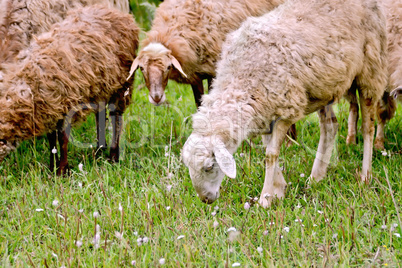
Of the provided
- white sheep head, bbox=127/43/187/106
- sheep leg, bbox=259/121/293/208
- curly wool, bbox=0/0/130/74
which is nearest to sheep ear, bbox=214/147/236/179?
sheep leg, bbox=259/121/293/208

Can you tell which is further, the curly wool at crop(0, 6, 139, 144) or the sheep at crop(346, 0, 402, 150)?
the sheep at crop(346, 0, 402, 150)

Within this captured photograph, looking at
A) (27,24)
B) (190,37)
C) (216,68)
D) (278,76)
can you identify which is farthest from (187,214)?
(27,24)

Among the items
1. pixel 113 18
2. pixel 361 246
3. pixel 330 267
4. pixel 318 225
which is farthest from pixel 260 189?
pixel 113 18

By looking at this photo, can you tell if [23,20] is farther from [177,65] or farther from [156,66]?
[177,65]

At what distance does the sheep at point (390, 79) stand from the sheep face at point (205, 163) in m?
1.66

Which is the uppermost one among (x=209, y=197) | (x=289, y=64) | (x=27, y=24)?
(x=27, y=24)

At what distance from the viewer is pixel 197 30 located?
5.39 m

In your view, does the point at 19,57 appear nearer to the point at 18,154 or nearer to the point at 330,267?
the point at 18,154

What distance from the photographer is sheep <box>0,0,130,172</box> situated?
210 inches

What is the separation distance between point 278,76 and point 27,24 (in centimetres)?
287

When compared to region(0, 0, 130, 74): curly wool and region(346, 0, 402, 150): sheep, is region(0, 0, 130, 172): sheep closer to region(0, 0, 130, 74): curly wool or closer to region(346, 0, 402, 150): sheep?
region(0, 0, 130, 74): curly wool

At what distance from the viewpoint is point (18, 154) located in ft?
17.8

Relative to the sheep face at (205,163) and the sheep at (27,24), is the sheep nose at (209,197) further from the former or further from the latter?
the sheep at (27,24)

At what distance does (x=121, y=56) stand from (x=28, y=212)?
1.88 m
